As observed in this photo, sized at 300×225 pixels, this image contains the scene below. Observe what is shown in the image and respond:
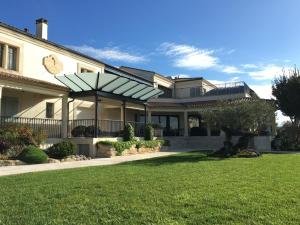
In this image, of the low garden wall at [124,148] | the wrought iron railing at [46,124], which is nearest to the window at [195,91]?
the low garden wall at [124,148]

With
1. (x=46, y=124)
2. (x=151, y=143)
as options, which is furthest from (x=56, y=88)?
(x=151, y=143)

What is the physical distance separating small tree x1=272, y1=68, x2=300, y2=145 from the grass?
20446mm

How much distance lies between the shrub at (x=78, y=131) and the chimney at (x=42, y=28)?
7.98 m

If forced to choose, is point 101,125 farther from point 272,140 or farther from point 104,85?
point 272,140

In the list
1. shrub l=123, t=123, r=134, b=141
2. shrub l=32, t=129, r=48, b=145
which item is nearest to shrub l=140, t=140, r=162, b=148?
shrub l=123, t=123, r=134, b=141

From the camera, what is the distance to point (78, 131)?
22.5 m

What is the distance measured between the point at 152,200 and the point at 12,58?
57.9ft

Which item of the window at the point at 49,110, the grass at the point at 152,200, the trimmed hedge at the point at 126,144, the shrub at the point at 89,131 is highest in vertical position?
the window at the point at 49,110

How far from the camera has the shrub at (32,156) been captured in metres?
16.2

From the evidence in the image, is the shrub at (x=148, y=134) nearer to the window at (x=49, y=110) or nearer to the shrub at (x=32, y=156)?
the window at (x=49, y=110)

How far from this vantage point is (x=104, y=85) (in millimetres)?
22297

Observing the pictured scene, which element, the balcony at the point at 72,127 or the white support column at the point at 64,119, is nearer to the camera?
the balcony at the point at 72,127

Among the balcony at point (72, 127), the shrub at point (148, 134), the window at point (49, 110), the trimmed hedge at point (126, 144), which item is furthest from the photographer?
the shrub at point (148, 134)

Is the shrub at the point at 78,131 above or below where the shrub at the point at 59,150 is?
above
